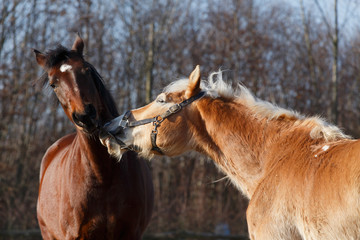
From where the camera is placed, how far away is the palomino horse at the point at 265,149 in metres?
3.20

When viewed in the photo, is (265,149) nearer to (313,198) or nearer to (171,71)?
(313,198)

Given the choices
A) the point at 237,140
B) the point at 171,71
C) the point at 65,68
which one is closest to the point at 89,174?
the point at 65,68

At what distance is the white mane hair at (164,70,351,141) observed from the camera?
150 inches

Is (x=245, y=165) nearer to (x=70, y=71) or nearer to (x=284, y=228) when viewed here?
(x=284, y=228)

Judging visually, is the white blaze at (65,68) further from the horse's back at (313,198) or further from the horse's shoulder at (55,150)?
the horse's back at (313,198)

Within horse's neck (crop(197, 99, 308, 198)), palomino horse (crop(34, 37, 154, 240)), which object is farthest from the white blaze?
horse's neck (crop(197, 99, 308, 198))

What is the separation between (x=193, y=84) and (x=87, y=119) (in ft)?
3.92

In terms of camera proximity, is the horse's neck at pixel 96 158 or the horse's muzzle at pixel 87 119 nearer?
the horse's muzzle at pixel 87 119

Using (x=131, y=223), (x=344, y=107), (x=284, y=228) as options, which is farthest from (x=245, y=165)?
(x=344, y=107)

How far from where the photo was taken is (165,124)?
4.28 metres

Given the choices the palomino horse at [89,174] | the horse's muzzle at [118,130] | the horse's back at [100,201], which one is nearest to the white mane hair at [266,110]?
the horse's muzzle at [118,130]

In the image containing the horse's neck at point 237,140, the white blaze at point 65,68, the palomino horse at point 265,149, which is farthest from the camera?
the white blaze at point 65,68

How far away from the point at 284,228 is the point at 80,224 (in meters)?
2.43

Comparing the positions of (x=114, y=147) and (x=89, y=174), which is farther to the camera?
(x=89, y=174)
